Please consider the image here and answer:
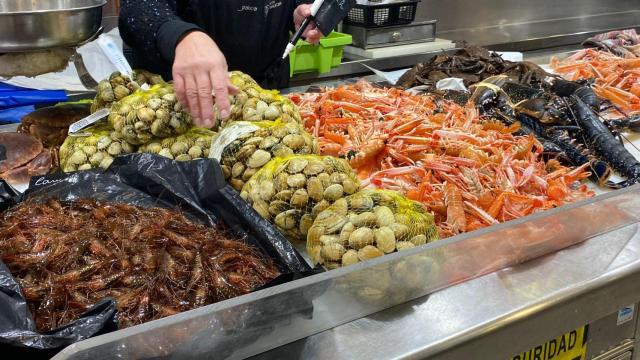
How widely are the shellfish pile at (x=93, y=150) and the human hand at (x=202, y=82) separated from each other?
0.91 ft

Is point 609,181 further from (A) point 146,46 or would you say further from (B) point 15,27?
(B) point 15,27

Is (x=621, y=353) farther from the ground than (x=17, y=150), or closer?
closer

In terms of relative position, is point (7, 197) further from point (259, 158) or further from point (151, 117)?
point (259, 158)

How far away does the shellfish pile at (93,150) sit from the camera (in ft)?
5.66

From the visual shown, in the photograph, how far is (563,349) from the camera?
150 centimetres

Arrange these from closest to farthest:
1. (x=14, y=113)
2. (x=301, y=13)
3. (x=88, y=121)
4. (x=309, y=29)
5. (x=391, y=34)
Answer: (x=88, y=121), (x=309, y=29), (x=301, y=13), (x=14, y=113), (x=391, y=34)

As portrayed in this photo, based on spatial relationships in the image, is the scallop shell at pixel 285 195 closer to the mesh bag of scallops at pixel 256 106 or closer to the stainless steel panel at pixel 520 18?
the mesh bag of scallops at pixel 256 106

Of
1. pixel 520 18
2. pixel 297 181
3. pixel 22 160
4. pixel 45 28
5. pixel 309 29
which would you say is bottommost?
pixel 520 18

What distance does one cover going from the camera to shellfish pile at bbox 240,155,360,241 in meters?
1.44

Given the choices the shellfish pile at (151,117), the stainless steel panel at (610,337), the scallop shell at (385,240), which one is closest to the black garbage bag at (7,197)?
the shellfish pile at (151,117)

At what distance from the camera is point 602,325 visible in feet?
5.11

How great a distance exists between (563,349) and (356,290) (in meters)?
0.66

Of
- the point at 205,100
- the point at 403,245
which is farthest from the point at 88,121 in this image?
the point at 403,245

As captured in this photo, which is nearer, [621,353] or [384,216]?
[384,216]
